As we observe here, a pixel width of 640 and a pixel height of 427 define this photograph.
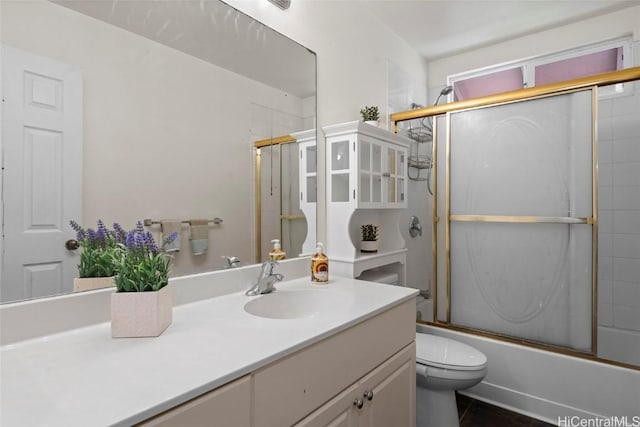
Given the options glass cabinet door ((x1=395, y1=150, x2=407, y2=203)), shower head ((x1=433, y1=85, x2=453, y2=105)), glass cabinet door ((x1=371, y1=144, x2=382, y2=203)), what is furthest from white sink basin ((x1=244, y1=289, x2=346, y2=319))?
shower head ((x1=433, y1=85, x2=453, y2=105))

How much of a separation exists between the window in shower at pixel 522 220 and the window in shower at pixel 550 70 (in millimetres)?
817

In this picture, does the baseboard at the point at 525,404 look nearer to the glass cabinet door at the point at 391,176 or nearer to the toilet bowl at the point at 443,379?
the toilet bowl at the point at 443,379

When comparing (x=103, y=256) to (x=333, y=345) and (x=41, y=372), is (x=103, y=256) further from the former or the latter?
(x=333, y=345)

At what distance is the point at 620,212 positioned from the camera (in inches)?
93.2

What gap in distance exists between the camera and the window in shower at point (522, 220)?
1.97m

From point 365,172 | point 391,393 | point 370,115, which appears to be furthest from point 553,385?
point 370,115

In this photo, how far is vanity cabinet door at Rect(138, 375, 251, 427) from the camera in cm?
62

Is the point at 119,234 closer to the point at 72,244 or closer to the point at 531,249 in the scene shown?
the point at 72,244

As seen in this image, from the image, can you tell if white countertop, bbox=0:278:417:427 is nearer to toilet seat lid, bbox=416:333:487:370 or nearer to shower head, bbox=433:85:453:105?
toilet seat lid, bbox=416:333:487:370

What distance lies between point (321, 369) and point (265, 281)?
1.66ft

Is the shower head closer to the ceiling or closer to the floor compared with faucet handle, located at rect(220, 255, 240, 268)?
closer to the ceiling

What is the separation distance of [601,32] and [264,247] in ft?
8.86

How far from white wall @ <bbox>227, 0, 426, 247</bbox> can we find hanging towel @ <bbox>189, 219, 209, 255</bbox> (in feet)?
2.28

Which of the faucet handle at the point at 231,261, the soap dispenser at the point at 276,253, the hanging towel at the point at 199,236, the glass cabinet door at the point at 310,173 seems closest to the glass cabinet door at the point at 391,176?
the glass cabinet door at the point at 310,173
